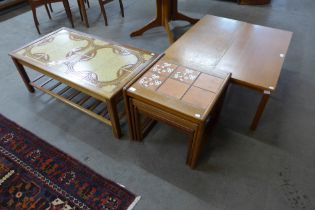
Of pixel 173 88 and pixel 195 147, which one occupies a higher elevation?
pixel 173 88

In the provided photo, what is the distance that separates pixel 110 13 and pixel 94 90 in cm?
236

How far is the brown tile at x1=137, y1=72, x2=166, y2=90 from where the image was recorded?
1282 millimetres

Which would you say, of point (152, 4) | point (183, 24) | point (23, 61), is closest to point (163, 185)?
point (23, 61)

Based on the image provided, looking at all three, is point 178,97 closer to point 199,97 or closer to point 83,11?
point 199,97

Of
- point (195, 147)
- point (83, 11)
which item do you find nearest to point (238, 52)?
point (195, 147)

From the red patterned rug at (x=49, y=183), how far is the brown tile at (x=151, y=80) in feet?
2.13

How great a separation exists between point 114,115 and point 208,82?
0.64 meters

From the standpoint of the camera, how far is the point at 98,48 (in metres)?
1.74

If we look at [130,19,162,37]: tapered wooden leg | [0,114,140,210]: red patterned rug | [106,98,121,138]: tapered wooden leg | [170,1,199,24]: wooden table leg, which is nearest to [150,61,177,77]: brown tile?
[106,98,121,138]: tapered wooden leg

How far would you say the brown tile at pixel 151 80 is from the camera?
1.28 meters

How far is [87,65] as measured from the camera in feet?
5.17

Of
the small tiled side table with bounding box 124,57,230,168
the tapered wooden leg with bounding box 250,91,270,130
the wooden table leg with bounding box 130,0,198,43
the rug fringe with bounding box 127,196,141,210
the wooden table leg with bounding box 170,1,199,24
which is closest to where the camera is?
the small tiled side table with bounding box 124,57,230,168

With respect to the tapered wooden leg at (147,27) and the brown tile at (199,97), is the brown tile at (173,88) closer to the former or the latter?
the brown tile at (199,97)

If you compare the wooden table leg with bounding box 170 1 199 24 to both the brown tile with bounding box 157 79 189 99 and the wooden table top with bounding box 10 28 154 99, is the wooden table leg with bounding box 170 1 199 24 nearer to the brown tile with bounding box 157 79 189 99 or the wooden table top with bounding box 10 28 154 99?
the wooden table top with bounding box 10 28 154 99
